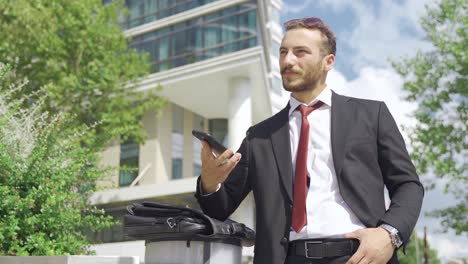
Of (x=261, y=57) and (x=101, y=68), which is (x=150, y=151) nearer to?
(x=261, y=57)

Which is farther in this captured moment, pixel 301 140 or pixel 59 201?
pixel 59 201

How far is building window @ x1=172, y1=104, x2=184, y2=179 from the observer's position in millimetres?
31906

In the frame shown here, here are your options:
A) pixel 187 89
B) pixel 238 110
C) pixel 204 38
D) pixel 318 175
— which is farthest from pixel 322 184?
pixel 187 89

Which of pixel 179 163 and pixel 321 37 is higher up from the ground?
pixel 179 163

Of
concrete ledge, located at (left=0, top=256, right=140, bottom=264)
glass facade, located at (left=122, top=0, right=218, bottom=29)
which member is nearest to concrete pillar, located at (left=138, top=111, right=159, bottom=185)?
glass facade, located at (left=122, top=0, right=218, bottom=29)

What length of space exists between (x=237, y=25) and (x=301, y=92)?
959 inches

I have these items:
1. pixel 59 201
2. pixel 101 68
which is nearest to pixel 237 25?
pixel 101 68

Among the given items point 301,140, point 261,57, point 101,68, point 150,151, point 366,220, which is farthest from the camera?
point 150,151

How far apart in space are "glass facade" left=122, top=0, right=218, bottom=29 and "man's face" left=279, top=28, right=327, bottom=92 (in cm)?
2622

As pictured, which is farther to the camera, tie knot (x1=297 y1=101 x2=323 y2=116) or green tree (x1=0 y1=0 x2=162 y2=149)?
green tree (x1=0 y1=0 x2=162 y2=149)

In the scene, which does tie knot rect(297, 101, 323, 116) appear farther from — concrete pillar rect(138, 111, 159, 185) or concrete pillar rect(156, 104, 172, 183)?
concrete pillar rect(156, 104, 172, 183)

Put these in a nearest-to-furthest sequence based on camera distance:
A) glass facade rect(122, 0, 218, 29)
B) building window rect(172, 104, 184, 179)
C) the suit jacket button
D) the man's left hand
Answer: the man's left hand
the suit jacket button
glass facade rect(122, 0, 218, 29)
building window rect(172, 104, 184, 179)

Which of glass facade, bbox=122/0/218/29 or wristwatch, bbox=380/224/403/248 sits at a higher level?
glass facade, bbox=122/0/218/29

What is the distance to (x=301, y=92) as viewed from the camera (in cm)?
289
